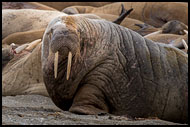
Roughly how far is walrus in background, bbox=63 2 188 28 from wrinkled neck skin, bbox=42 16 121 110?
10153 mm

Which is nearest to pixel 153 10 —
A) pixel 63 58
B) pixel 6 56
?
pixel 6 56

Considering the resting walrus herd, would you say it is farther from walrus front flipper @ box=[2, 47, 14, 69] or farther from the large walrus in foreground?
walrus front flipper @ box=[2, 47, 14, 69]

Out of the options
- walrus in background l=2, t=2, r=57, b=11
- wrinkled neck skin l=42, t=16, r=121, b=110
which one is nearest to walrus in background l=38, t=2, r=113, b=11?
walrus in background l=2, t=2, r=57, b=11

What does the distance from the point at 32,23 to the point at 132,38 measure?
6205 millimetres

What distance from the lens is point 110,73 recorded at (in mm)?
5223

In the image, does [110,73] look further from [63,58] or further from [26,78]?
[26,78]

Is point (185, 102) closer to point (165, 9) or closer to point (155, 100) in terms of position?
point (155, 100)

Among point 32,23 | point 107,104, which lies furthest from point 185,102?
point 32,23

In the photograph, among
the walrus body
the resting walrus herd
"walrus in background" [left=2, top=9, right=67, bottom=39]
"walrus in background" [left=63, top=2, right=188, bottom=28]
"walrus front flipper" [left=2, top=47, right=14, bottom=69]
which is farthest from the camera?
"walrus in background" [left=63, top=2, right=188, bottom=28]

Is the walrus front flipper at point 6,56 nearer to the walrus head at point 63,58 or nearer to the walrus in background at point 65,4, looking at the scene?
the walrus head at point 63,58

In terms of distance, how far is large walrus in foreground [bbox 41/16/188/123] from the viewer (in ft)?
16.6

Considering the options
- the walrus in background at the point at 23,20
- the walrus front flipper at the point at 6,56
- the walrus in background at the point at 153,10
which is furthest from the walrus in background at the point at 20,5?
the walrus front flipper at the point at 6,56

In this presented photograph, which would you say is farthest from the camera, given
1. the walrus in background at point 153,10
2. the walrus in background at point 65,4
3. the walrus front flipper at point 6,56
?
the walrus in background at point 65,4

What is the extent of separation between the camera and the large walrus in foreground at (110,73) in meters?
5.06
